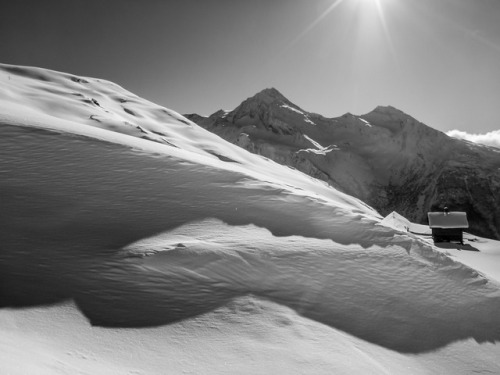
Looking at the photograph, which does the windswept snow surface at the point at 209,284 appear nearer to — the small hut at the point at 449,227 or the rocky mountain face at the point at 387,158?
the small hut at the point at 449,227

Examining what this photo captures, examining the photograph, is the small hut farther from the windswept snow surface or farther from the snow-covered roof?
the windswept snow surface

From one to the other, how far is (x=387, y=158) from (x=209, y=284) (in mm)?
179766

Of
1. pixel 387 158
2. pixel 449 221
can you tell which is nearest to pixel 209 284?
Result: pixel 449 221

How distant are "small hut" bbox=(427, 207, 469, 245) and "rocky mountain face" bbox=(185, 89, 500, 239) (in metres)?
110

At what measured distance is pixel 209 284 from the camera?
464cm

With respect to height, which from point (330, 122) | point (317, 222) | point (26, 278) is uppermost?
point (330, 122)

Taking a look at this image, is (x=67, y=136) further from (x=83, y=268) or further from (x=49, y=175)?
(x=83, y=268)

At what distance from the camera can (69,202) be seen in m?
6.35

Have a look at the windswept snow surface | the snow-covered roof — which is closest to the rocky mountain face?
the snow-covered roof

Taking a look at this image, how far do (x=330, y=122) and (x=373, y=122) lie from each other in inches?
966

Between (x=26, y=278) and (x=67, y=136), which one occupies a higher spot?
(x=67, y=136)

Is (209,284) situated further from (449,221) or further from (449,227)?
(449,221)

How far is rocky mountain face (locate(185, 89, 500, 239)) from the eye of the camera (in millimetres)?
128750

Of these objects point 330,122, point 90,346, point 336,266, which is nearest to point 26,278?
point 90,346
